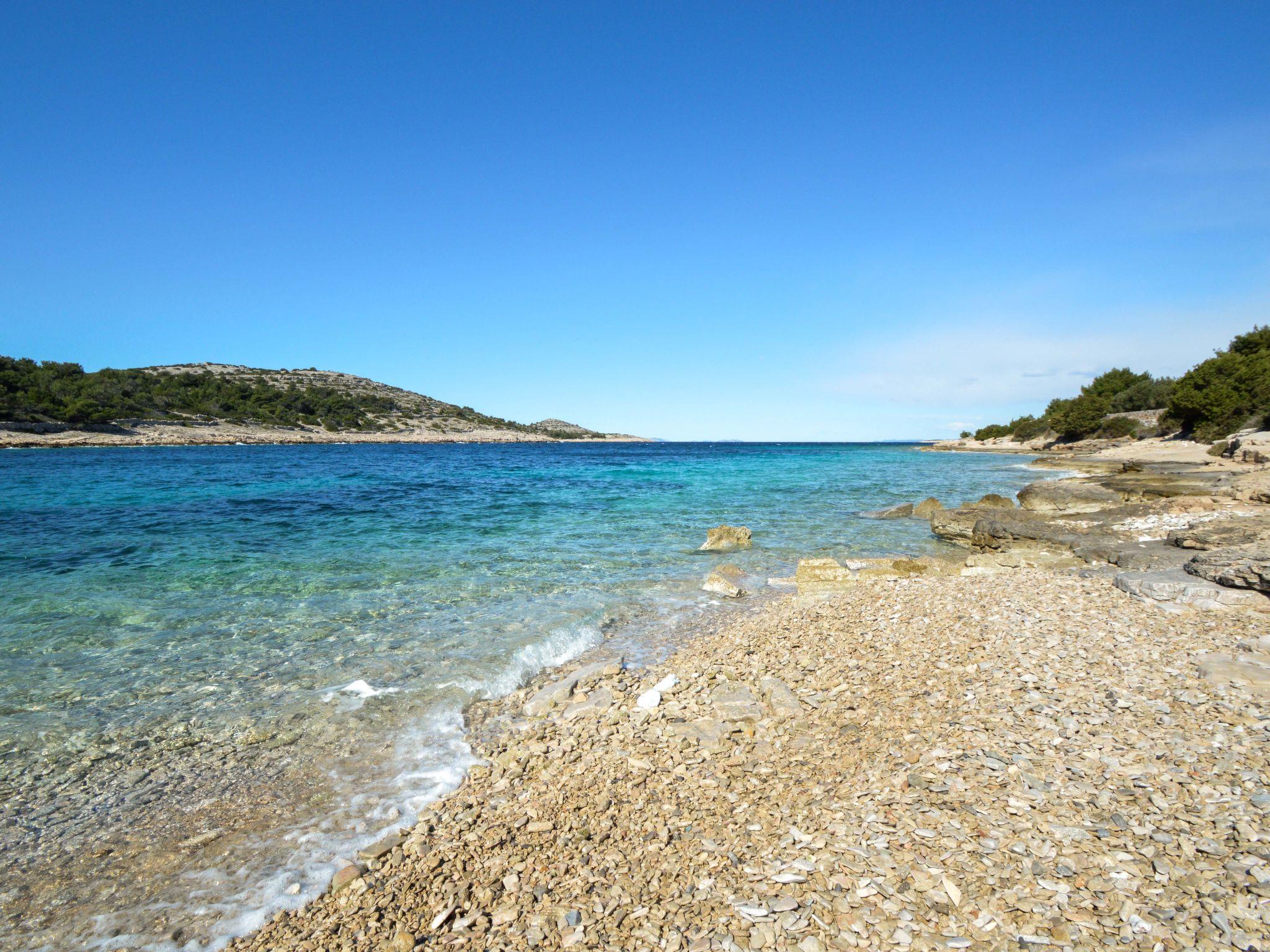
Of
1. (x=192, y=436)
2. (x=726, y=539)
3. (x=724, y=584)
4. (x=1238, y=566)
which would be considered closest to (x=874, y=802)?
(x=1238, y=566)

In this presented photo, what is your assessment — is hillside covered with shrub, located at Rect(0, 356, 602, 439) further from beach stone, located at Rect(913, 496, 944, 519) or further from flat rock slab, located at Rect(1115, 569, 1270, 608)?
flat rock slab, located at Rect(1115, 569, 1270, 608)

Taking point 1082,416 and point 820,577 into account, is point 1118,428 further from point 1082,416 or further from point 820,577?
point 820,577

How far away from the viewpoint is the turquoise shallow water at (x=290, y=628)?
5.30m

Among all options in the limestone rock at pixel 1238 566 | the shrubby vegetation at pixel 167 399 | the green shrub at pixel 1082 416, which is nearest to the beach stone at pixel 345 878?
the limestone rock at pixel 1238 566

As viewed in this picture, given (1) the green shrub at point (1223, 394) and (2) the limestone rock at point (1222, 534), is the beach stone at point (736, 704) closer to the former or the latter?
(2) the limestone rock at point (1222, 534)

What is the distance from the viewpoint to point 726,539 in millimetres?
17453

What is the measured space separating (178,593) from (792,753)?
1243 centimetres

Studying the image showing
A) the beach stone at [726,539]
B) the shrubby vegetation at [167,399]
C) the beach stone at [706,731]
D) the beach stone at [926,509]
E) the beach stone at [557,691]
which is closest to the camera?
the beach stone at [706,731]

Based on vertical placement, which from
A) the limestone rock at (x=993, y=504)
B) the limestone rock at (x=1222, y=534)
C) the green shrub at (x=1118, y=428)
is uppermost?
the green shrub at (x=1118, y=428)

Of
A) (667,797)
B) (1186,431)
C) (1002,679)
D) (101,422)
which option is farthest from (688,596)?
(101,422)

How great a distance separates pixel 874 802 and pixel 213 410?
110 m

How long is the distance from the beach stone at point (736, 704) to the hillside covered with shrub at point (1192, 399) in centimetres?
5171

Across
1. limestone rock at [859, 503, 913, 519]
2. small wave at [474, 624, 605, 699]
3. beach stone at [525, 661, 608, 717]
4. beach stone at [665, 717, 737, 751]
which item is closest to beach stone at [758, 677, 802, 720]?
beach stone at [665, 717, 737, 751]

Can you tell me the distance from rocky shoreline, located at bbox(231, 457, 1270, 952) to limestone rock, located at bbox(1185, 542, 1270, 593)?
0.05 meters
